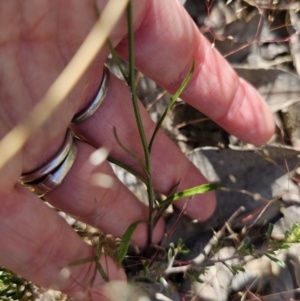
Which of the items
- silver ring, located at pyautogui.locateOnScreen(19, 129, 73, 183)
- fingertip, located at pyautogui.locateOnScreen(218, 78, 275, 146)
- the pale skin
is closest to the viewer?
the pale skin

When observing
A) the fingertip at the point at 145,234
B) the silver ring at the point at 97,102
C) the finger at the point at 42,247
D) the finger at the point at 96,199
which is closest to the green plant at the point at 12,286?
the finger at the point at 42,247

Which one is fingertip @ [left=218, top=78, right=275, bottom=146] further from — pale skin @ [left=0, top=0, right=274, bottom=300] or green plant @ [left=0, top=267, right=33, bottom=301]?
green plant @ [left=0, top=267, right=33, bottom=301]

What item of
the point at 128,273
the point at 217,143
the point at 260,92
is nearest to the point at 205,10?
the point at 260,92

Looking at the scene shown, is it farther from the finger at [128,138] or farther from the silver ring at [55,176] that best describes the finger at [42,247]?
the finger at [128,138]

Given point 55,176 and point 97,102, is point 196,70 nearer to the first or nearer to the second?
point 97,102

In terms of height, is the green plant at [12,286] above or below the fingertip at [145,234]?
above

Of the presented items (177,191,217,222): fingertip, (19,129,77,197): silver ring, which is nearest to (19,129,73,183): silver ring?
(19,129,77,197): silver ring

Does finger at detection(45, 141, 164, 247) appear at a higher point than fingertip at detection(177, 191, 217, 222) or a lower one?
higher
